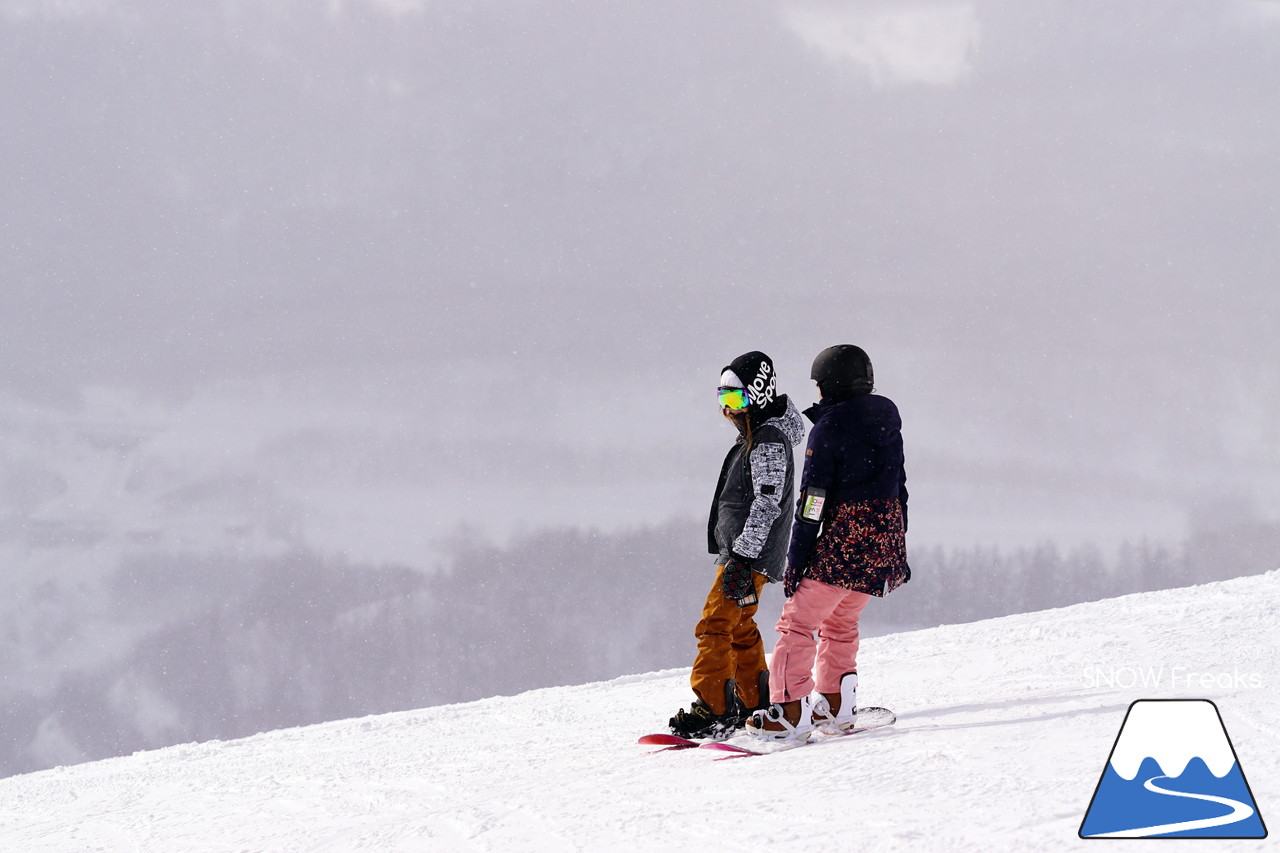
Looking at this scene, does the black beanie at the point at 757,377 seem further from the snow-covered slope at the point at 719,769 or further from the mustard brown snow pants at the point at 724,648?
the snow-covered slope at the point at 719,769

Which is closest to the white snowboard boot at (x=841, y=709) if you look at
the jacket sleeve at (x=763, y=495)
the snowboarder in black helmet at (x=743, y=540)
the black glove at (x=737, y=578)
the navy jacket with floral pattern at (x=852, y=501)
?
the snowboarder in black helmet at (x=743, y=540)

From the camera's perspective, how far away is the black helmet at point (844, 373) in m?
6.01

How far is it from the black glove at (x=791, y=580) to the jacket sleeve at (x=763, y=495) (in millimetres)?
283

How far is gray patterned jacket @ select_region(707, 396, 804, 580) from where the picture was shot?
6090 mm

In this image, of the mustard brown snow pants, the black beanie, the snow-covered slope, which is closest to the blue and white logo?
the snow-covered slope

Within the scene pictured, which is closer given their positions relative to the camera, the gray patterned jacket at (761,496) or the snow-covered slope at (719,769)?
the snow-covered slope at (719,769)

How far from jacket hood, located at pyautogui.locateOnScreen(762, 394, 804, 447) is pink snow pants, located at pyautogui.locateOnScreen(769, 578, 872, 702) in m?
0.93

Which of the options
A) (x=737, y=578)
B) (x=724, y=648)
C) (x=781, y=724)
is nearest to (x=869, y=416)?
(x=737, y=578)

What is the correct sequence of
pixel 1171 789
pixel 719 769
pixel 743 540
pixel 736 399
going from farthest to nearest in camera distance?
pixel 736 399 → pixel 743 540 → pixel 719 769 → pixel 1171 789

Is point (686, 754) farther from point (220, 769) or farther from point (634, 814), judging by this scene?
point (220, 769)

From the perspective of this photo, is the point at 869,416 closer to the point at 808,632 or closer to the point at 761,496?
the point at 761,496

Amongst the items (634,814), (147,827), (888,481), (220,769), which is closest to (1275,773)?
(888,481)

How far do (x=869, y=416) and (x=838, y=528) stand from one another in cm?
68

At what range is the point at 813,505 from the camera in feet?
19.1
